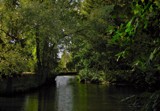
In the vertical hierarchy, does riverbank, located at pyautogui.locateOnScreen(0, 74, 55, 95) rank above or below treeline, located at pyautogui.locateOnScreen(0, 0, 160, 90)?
below

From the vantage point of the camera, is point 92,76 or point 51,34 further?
point 92,76

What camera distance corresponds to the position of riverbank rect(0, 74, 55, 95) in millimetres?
31969

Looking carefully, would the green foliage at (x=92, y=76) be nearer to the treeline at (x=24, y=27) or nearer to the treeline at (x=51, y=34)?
the treeline at (x=51, y=34)

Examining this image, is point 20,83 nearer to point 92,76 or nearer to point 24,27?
point 24,27

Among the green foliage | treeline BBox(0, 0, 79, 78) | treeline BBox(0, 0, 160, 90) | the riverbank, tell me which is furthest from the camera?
the green foliage

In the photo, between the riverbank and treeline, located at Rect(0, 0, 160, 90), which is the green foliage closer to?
treeline, located at Rect(0, 0, 160, 90)

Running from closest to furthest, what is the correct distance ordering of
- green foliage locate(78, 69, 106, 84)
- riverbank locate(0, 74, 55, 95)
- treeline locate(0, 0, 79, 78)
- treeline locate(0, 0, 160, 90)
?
treeline locate(0, 0, 79, 78) < treeline locate(0, 0, 160, 90) < riverbank locate(0, 74, 55, 95) < green foliage locate(78, 69, 106, 84)

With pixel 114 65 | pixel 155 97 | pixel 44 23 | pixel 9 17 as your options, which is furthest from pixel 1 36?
pixel 155 97

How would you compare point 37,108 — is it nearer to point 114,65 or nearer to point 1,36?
point 1,36

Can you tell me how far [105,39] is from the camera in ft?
124

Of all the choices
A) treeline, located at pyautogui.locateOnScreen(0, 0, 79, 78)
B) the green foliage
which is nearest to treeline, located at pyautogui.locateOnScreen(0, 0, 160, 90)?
treeline, located at pyautogui.locateOnScreen(0, 0, 79, 78)

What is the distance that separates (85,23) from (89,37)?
171 cm

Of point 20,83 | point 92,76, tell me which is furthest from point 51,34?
point 92,76

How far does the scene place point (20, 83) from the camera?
1409 inches
